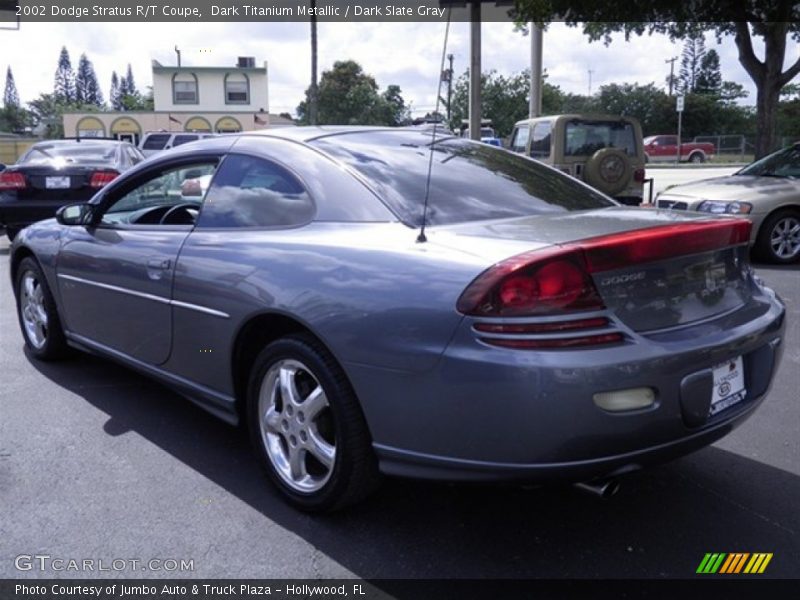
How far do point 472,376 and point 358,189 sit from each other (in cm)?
102

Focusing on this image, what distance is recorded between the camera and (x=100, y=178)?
984cm

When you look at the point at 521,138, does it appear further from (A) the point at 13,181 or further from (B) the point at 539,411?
(B) the point at 539,411

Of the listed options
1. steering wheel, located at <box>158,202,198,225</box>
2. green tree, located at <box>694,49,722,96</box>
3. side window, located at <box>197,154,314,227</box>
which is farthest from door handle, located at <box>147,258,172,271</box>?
green tree, located at <box>694,49,722,96</box>

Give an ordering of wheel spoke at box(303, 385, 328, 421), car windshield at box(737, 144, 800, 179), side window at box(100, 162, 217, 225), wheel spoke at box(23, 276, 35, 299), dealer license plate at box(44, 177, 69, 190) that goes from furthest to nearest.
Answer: dealer license plate at box(44, 177, 69, 190) < car windshield at box(737, 144, 800, 179) < wheel spoke at box(23, 276, 35, 299) < side window at box(100, 162, 217, 225) < wheel spoke at box(303, 385, 328, 421)

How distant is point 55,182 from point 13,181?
1.72 feet

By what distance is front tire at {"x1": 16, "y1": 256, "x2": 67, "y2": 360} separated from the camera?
4875 mm

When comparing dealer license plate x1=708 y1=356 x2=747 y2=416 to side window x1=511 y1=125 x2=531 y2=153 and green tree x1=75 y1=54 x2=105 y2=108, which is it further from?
green tree x1=75 y1=54 x2=105 y2=108

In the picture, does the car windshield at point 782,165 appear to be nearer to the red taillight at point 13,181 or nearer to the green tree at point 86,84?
the red taillight at point 13,181

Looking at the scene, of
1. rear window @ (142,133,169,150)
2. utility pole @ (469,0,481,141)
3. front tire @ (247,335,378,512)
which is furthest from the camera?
rear window @ (142,133,169,150)

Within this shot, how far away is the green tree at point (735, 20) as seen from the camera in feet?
39.1

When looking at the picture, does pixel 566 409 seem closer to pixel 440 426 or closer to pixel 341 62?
pixel 440 426

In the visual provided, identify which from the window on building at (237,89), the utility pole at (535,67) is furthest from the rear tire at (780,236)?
the window on building at (237,89)

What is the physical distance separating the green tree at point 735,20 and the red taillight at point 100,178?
6.96 meters

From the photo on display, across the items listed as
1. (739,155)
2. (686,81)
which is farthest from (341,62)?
(686,81)
